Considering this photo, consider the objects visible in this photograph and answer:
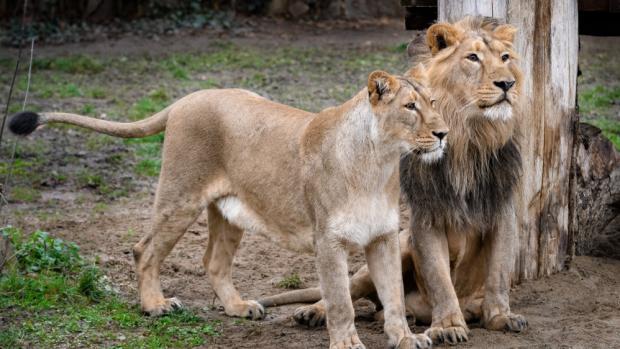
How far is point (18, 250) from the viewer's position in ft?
19.0

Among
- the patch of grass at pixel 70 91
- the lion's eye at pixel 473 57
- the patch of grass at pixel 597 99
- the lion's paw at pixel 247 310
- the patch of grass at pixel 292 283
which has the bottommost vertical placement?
the patch of grass at pixel 597 99

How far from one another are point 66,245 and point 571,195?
2806mm

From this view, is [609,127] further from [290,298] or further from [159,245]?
[159,245]

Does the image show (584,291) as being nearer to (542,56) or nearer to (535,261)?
(535,261)

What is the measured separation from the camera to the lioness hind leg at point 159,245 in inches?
206

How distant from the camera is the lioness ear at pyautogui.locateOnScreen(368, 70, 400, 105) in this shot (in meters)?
4.29

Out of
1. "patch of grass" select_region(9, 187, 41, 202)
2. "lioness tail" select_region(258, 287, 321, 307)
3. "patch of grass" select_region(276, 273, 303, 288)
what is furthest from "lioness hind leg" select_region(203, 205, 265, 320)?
"patch of grass" select_region(9, 187, 41, 202)

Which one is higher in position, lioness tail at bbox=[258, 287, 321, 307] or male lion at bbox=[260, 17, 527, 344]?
male lion at bbox=[260, 17, 527, 344]

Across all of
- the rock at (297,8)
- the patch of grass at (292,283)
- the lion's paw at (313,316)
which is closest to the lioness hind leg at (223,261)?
the lion's paw at (313,316)

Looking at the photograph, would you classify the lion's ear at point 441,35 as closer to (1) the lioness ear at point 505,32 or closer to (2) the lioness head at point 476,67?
(2) the lioness head at point 476,67

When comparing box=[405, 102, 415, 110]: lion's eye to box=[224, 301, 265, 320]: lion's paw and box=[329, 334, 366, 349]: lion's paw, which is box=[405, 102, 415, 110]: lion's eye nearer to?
box=[329, 334, 366, 349]: lion's paw

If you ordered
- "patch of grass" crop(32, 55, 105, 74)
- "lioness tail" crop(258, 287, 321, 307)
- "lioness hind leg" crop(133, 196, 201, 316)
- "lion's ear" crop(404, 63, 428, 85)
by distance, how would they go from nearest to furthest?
"lion's ear" crop(404, 63, 428, 85) → "lioness hind leg" crop(133, 196, 201, 316) → "lioness tail" crop(258, 287, 321, 307) → "patch of grass" crop(32, 55, 105, 74)

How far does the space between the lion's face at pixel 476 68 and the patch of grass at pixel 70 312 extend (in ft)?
5.26

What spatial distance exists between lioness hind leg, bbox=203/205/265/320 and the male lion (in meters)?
0.39
